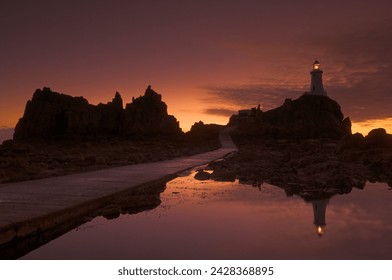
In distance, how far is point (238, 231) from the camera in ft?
22.1

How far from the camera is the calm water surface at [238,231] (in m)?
5.58

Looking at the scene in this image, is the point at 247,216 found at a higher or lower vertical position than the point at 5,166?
lower

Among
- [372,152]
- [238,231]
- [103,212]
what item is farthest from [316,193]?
[372,152]

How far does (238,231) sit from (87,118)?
7872 centimetres

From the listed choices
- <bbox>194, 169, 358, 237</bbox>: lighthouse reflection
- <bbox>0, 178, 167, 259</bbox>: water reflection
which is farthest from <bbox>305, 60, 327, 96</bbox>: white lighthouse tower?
<bbox>0, 178, 167, 259</bbox>: water reflection

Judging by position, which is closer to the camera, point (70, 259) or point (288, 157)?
point (70, 259)

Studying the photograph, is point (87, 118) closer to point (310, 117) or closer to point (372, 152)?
point (310, 117)

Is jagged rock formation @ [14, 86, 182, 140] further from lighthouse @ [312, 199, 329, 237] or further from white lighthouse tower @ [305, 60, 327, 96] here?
lighthouse @ [312, 199, 329, 237]

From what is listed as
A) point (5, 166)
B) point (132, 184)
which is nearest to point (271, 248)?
point (132, 184)

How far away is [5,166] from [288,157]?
52.0ft
